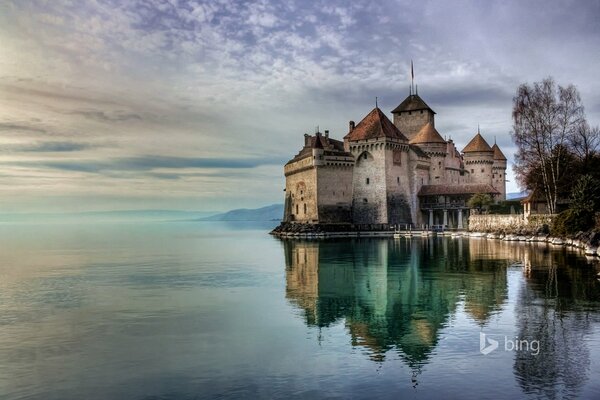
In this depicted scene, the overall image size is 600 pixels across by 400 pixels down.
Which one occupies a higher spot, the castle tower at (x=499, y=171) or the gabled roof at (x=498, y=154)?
the gabled roof at (x=498, y=154)

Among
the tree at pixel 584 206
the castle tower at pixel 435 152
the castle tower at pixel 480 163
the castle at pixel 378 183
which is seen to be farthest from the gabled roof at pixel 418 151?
the tree at pixel 584 206

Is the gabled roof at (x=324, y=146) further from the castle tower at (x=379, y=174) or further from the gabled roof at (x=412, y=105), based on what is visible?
the gabled roof at (x=412, y=105)

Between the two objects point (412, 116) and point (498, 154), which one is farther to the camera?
point (498, 154)

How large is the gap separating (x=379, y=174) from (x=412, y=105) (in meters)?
14.2

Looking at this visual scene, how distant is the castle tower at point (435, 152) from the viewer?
57.6 metres

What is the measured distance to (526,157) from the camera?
123 ft

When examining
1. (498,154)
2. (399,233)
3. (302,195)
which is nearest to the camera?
(399,233)

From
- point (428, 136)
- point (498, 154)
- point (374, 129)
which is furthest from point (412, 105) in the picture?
point (498, 154)

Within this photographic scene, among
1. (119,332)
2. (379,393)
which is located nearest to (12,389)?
(119,332)

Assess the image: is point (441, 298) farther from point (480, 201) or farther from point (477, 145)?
point (477, 145)

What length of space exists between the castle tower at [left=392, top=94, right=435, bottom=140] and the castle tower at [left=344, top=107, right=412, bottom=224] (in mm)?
8483

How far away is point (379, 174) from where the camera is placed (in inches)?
2074

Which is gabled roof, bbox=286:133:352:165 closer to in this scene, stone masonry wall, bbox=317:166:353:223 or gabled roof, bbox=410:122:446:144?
stone masonry wall, bbox=317:166:353:223

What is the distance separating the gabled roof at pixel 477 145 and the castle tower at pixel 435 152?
6.02m
